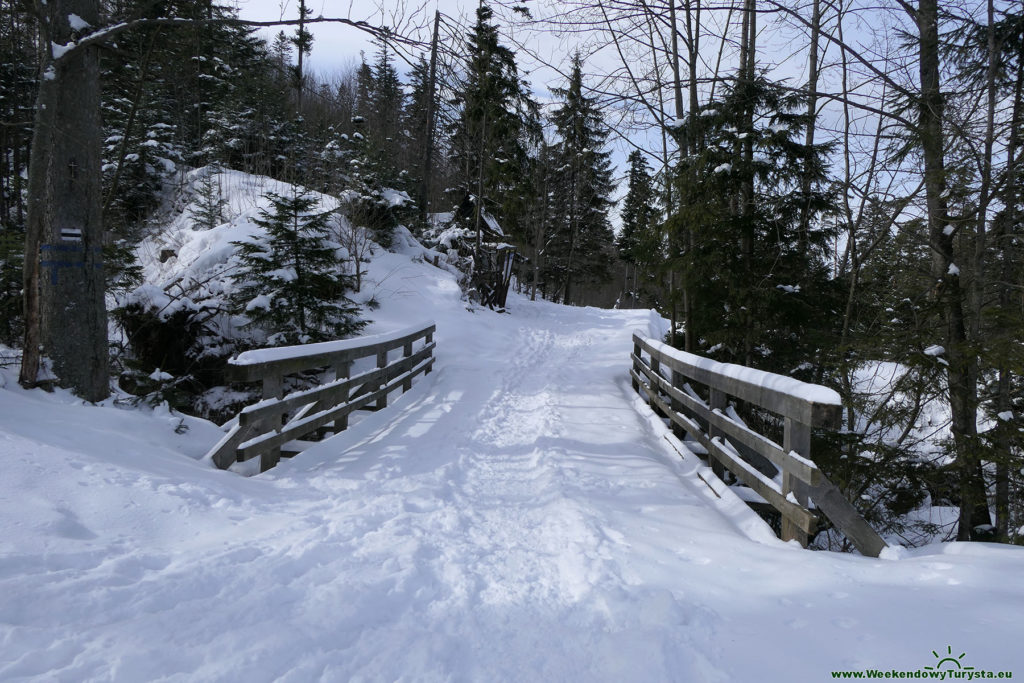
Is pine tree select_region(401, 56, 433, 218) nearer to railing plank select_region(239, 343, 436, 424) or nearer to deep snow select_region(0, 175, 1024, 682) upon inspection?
railing plank select_region(239, 343, 436, 424)

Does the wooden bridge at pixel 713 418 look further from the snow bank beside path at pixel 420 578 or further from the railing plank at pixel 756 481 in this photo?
the snow bank beside path at pixel 420 578

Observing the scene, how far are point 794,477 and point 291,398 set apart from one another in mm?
4172

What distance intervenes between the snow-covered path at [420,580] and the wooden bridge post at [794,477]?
17 centimetres

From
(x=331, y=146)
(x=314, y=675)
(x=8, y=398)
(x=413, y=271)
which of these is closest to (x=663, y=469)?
(x=314, y=675)

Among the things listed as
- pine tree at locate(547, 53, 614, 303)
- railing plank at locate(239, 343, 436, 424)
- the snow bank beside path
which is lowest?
the snow bank beside path

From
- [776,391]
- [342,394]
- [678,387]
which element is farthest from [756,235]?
[342,394]

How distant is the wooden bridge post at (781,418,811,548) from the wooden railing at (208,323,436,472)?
4.00 metres

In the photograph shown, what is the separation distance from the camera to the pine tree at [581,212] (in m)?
31.2

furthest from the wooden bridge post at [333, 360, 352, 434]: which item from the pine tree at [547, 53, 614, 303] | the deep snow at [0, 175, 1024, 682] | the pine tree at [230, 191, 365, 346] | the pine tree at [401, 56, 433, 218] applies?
the pine tree at [547, 53, 614, 303]

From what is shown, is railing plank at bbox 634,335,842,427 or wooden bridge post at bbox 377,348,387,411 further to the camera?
wooden bridge post at bbox 377,348,387,411

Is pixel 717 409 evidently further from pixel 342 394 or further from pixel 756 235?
pixel 756 235

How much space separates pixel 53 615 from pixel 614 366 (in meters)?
10.3

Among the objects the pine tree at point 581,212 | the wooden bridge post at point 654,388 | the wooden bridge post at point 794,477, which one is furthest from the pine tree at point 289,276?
the pine tree at point 581,212

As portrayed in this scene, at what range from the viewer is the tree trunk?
16.1 ft
